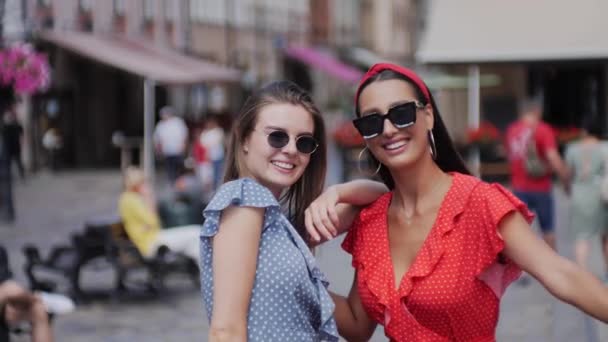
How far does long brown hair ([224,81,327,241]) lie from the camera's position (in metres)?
3.04

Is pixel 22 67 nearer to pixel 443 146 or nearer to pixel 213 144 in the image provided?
pixel 213 144

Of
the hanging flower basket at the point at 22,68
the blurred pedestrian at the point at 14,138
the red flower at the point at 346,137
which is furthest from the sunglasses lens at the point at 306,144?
the blurred pedestrian at the point at 14,138

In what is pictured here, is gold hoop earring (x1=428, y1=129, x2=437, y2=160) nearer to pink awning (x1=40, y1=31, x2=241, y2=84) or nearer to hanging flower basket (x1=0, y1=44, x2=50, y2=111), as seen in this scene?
hanging flower basket (x1=0, y1=44, x2=50, y2=111)

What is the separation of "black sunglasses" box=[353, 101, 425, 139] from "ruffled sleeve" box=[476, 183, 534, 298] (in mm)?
245

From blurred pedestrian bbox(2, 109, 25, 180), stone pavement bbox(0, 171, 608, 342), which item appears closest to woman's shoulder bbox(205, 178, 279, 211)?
stone pavement bbox(0, 171, 608, 342)

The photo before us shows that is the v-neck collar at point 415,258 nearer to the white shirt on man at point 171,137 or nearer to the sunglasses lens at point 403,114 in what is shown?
the sunglasses lens at point 403,114

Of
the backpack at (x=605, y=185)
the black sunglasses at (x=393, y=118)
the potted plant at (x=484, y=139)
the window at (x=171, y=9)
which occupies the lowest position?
the potted plant at (x=484, y=139)

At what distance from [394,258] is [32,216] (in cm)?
1699

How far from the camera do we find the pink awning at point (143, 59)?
98.8 feet

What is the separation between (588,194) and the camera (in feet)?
34.8

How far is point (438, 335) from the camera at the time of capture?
3006 millimetres

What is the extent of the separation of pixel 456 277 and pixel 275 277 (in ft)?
1.55

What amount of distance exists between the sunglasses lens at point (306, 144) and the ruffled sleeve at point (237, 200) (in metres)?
0.18

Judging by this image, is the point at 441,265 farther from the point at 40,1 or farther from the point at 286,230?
the point at 40,1
